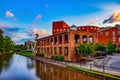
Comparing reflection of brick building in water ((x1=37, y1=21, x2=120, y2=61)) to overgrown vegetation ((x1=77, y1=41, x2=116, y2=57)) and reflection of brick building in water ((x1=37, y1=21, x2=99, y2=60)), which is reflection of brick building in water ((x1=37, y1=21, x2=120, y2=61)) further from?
overgrown vegetation ((x1=77, y1=41, x2=116, y2=57))

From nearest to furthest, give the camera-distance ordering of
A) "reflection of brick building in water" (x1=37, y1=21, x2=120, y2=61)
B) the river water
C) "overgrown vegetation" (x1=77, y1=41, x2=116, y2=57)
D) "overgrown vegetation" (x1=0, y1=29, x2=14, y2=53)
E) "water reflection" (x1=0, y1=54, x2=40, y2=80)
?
the river water → "water reflection" (x1=0, y1=54, x2=40, y2=80) → "overgrown vegetation" (x1=77, y1=41, x2=116, y2=57) → "reflection of brick building in water" (x1=37, y1=21, x2=120, y2=61) → "overgrown vegetation" (x1=0, y1=29, x2=14, y2=53)

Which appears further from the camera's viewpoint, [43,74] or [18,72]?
[18,72]

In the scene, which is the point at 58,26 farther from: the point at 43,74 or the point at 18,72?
the point at 43,74

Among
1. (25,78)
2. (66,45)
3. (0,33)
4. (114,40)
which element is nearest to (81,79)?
(25,78)

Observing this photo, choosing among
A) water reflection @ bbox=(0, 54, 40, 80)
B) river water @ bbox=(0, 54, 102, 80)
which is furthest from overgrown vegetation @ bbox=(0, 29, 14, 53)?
river water @ bbox=(0, 54, 102, 80)

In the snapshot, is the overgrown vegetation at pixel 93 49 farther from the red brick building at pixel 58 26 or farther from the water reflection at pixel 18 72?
the red brick building at pixel 58 26

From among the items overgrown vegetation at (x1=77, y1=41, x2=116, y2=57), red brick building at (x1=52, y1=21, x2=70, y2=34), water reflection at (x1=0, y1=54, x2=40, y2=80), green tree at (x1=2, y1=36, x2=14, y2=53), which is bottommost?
water reflection at (x1=0, y1=54, x2=40, y2=80)

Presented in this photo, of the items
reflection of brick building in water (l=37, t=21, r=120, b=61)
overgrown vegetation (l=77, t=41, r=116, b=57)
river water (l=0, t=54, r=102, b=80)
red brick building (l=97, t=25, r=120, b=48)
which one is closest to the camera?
river water (l=0, t=54, r=102, b=80)

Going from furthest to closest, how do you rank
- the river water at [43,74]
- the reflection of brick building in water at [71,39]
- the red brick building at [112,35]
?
the red brick building at [112,35] → the reflection of brick building in water at [71,39] → the river water at [43,74]

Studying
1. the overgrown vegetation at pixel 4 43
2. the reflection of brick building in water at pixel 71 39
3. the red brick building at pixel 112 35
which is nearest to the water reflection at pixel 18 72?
the reflection of brick building in water at pixel 71 39

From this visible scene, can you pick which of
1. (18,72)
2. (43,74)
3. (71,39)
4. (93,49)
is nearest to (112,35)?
(71,39)

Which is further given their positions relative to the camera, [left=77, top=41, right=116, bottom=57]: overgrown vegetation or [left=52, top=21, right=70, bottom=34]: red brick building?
[left=52, top=21, right=70, bottom=34]: red brick building

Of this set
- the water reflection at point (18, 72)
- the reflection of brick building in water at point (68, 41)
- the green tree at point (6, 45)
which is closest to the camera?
the water reflection at point (18, 72)

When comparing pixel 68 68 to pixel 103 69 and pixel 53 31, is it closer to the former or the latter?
pixel 103 69
